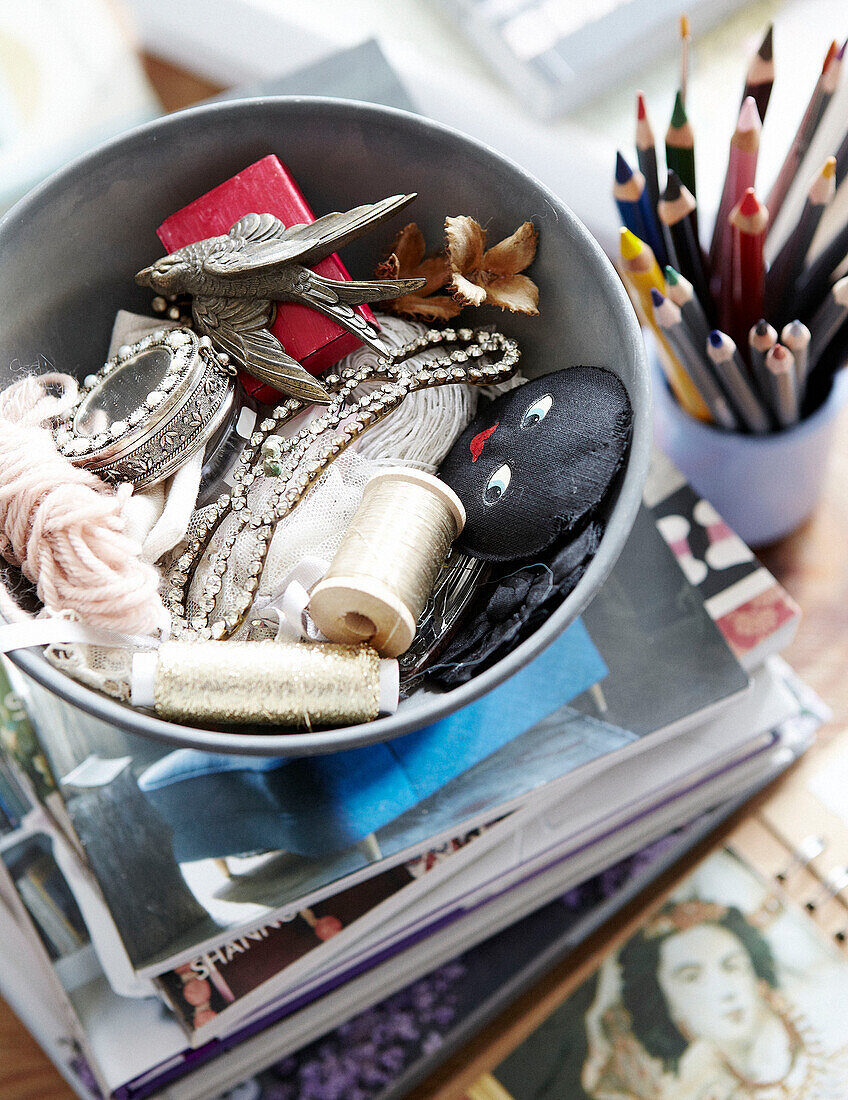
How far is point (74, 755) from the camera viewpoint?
463 mm

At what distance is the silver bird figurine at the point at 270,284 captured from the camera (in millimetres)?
365

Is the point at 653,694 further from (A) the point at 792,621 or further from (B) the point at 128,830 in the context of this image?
(B) the point at 128,830

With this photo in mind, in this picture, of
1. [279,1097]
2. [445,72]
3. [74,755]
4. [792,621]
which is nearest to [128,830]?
[74,755]

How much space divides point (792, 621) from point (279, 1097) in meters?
0.34

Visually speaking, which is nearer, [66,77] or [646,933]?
[646,933]

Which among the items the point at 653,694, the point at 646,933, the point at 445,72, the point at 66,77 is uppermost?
the point at 66,77

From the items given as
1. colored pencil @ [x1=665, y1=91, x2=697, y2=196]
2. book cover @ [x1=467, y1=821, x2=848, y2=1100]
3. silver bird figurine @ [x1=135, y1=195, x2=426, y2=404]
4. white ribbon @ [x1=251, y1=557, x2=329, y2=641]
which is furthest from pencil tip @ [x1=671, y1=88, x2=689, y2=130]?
book cover @ [x1=467, y1=821, x2=848, y2=1100]

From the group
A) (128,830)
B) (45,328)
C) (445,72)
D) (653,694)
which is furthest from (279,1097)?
(445,72)

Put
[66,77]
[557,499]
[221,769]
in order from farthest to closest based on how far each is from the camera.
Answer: [66,77] < [221,769] < [557,499]

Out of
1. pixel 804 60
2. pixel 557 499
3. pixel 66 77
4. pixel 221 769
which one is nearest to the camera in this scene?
pixel 557 499

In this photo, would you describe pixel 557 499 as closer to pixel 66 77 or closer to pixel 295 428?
pixel 295 428

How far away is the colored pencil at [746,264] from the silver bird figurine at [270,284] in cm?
13

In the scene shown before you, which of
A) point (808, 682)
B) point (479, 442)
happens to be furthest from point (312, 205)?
point (808, 682)

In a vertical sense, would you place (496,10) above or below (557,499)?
above
